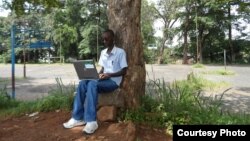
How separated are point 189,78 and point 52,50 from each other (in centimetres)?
3405

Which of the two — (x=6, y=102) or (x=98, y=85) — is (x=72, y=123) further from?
(x=6, y=102)

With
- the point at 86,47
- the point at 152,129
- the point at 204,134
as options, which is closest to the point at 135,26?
the point at 152,129

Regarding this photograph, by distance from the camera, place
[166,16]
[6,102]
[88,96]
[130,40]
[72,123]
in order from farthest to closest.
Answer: [166,16] < [6,102] < [130,40] < [72,123] < [88,96]

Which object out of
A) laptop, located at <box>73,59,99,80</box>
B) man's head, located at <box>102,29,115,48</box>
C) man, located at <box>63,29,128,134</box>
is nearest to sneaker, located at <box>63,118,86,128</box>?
man, located at <box>63,29,128,134</box>

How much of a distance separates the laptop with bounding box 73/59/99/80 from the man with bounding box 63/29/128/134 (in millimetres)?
117

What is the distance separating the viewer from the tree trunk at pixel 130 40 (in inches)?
249

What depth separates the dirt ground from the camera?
5.37 meters

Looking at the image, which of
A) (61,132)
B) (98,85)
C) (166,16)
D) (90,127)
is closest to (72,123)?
(61,132)

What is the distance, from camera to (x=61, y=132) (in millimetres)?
5695

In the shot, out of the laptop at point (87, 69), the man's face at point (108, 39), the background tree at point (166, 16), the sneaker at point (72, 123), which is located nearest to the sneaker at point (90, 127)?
the sneaker at point (72, 123)

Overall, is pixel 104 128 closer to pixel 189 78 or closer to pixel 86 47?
pixel 189 78

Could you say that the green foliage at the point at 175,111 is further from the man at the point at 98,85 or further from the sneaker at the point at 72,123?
the sneaker at the point at 72,123

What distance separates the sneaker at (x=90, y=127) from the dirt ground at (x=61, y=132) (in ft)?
0.19

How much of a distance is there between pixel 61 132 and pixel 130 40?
1830 mm
